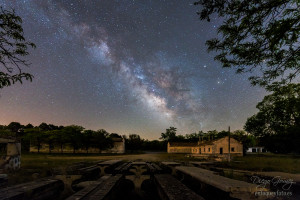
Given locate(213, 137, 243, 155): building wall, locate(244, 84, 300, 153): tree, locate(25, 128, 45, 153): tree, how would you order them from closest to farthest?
locate(244, 84, 300, 153): tree < locate(213, 137, 243, 155): building wall < locate(25, 128, 45, 153): tree

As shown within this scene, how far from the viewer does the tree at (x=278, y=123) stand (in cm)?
4119

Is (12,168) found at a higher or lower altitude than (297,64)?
lower

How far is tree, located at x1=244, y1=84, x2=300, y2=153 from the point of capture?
4119 cm

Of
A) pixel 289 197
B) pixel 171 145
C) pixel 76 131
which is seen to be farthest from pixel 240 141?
pixel 289 197

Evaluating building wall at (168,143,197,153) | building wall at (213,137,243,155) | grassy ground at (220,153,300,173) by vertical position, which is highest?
grassy ground at (220,153,300,173)

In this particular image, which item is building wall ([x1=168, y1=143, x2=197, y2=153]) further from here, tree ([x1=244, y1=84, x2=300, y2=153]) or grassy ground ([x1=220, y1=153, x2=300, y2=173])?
A: grassy ground ([x1=220, y1=153, x2=300, y2=173])

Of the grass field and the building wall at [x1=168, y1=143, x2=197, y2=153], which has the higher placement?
the grass field

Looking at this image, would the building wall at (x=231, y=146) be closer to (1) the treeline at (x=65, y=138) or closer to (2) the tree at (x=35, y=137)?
(1) the treeline at (x=65, y=138)

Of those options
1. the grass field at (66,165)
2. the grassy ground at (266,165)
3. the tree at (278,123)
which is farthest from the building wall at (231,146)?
the grassy ground at (266,165)

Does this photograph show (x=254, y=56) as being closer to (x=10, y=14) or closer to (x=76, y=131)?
(x=10, y=14)

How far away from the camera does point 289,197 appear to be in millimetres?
6172

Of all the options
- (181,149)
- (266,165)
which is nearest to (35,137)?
(181,149)

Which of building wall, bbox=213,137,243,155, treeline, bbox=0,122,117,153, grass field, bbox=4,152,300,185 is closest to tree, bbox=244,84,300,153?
building wall, bbox=213,137,243,155

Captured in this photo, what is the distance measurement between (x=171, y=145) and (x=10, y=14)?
7408cm
